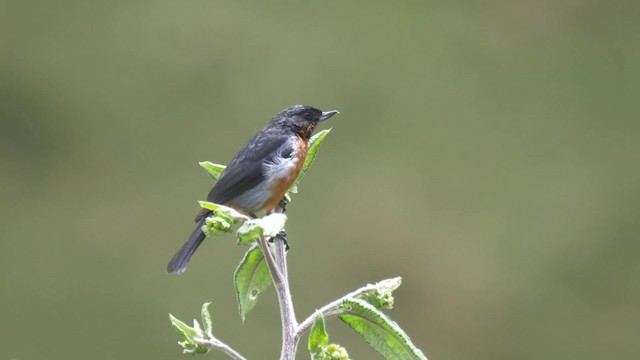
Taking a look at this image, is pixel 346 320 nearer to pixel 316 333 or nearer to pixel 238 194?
pixel 316 333

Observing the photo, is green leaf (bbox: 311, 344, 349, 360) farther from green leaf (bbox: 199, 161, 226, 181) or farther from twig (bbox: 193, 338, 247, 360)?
green leaf (bbox: 199, 161, 226, 181)

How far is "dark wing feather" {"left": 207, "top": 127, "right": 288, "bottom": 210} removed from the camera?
1731mm

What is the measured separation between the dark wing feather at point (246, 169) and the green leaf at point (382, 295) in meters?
0.70

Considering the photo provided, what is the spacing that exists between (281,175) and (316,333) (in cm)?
109

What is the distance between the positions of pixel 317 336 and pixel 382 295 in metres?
0.12

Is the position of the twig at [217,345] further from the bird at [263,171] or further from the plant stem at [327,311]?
the bird at [263,171]

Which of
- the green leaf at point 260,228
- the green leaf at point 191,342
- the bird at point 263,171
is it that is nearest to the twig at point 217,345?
the green leaf at point 191,342

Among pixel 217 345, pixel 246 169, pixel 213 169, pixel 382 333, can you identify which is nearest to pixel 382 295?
pixel 382 333

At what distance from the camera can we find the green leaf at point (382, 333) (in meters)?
0.94

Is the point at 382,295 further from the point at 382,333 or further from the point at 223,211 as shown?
the point at 223,211

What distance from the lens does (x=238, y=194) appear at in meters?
1.84

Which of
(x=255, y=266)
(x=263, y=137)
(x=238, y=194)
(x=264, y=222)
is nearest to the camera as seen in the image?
(x=264, y=222)

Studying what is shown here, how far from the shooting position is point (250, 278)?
1082 millimetres

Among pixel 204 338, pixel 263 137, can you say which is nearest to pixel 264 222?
pixel 204 338
